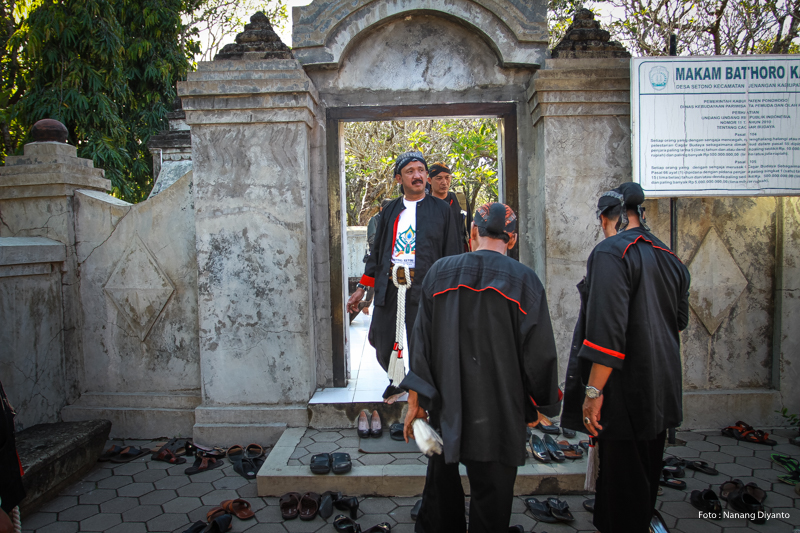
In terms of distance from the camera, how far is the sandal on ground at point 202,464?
369 centimetres

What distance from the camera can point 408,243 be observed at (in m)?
3.68

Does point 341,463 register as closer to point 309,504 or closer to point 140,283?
point 309,504

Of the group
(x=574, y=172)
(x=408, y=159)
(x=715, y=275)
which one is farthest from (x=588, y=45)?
(x=715, y=275)

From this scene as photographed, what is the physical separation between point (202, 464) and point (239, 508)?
0.81 metres

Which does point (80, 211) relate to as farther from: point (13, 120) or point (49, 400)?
point (13, 120)

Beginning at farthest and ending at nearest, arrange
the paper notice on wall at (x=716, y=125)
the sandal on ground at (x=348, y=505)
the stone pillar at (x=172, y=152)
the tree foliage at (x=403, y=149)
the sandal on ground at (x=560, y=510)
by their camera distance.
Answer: the tree foliage at (x=403, y=149)
the stone pillar at (x=172, y=152)
the paper notice on wall at (x=716, y=125)
the sandal on ground at (x=348, y=505)
the sandal on ground at (x=560, y=510)

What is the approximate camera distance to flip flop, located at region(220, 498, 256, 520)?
3061 mm

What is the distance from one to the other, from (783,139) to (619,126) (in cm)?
124

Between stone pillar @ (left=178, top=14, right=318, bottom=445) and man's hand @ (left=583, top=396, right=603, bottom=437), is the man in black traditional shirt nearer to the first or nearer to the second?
man's hand @ (left=583, top=396, right=603, bottom=437)

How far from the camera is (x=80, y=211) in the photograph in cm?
445

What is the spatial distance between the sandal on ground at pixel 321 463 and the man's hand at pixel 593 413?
181 centimetres

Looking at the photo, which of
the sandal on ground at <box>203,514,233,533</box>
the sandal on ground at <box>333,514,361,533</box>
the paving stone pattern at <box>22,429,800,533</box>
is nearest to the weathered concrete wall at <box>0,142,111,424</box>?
the paving stone pattern at <box>22,429,800,533</box>

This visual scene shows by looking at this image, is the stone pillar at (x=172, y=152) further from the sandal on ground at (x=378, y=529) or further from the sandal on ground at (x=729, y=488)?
the sandal on ground at (x=729, y=488)

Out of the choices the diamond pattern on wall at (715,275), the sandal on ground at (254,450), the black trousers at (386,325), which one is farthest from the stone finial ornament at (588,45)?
the sandal on ground at (254,450)
